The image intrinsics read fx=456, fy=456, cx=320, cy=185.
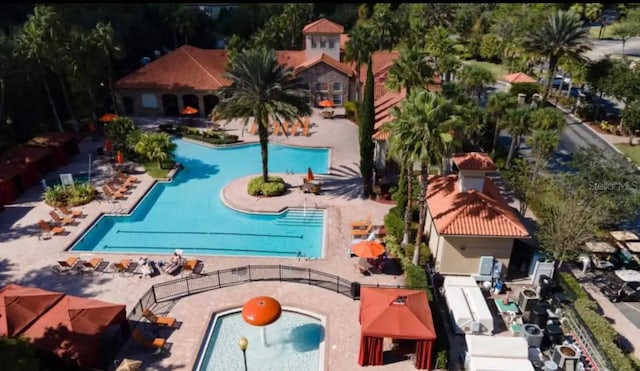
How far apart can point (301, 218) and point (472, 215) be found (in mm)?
11456

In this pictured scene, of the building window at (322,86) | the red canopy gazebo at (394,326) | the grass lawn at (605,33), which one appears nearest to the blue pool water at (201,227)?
the red canopy gazebo at (394,326)

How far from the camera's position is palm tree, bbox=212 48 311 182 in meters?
30.1

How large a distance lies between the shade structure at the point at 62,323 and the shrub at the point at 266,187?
15.1m

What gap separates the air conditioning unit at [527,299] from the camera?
840 inches

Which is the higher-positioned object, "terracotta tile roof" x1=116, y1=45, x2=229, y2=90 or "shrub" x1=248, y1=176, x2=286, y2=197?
"terracotta tile roof" x1=116, y1=45, x2=229, y2=90

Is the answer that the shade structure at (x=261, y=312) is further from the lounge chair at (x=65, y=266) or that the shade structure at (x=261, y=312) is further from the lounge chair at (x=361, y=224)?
the lounge chair at (x=65, y=266)

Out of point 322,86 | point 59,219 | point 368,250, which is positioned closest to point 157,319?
point 368,250

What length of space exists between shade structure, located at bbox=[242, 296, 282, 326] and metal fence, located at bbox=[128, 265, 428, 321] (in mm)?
4149

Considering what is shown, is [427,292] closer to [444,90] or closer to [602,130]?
[444,90]

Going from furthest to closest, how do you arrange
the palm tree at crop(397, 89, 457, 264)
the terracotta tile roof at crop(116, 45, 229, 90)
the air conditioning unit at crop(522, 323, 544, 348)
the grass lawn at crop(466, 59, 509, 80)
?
the grass lawn at crop(466, 59, 509, 80) < the terracotta tile roof at crop(116, 45, 229, 90) < the palm tree at crop(397, 89, 457, 264) < the air conditioning unit at crop(522, 323, 544, 348)

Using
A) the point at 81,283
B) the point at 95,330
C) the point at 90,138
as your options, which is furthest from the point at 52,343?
the point at 90,138

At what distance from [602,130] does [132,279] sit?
44.8 m

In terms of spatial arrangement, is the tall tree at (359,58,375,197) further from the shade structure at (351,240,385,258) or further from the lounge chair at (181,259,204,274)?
the lounge chair at (181,259,204,274)

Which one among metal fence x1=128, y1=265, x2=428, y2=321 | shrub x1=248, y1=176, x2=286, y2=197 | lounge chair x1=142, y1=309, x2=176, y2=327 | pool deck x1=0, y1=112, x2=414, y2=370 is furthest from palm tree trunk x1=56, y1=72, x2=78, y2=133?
lounge chair x1=142, y1=309, x2=176, y2=327
